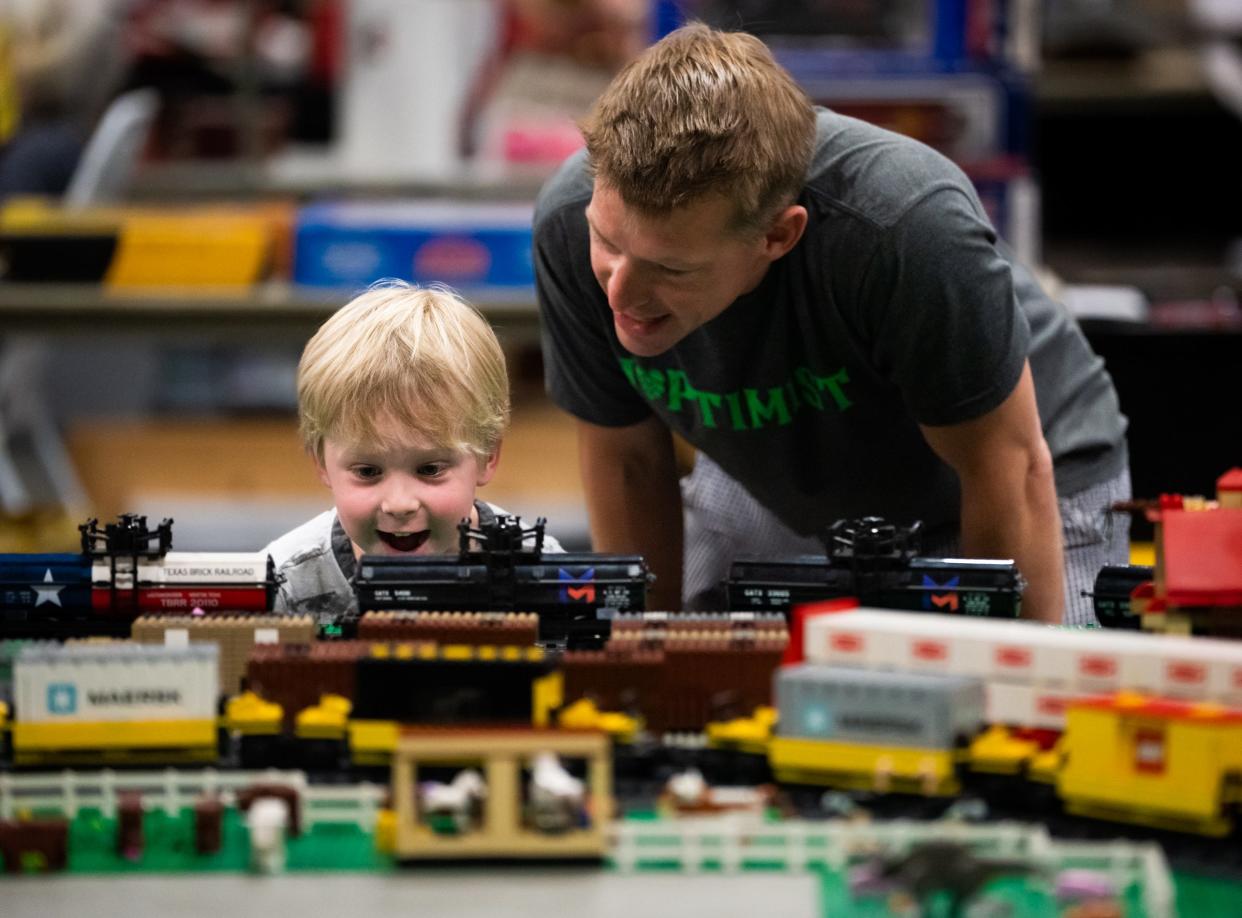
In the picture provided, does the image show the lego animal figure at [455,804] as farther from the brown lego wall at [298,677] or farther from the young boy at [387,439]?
the young boy at [387,439]

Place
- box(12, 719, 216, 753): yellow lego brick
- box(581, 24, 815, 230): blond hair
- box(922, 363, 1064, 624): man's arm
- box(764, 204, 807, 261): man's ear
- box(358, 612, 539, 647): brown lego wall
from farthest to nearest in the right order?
box(922, 363, 1064, 624): man's arm, box(764, 204, 807, 261): man's ear, box(581, 24, 815, 230): blond hair, box(358, 612, 539, 647): brown lego wall, box(12, 719, 216, 753): yellow lego brick

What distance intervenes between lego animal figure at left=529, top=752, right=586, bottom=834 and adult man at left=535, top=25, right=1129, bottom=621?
1.11 m

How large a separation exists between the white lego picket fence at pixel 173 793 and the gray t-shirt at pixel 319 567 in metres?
0.90

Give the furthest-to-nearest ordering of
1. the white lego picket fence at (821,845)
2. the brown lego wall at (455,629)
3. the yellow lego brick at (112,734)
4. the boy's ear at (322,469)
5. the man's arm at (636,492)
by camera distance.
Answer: the man's arm at (636,492)
the boy's ear at (322,469)
the brown lego wall at (455,629)
the yellow lego brick at (112,734)
the white lego picket fence at (821,845)

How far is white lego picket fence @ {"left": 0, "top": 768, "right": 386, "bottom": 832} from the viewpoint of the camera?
2512 millimetres

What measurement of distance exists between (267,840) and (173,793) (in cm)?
30

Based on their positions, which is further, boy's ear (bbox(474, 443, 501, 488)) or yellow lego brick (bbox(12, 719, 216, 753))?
boy's ear (bbox(474, 443, 501, 488))

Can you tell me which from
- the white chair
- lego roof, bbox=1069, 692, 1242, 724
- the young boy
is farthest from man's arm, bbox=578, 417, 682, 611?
the white chair

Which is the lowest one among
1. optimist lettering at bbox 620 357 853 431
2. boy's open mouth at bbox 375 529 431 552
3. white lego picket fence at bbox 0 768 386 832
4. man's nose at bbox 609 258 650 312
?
white lego picket fence at bbox 0 768 386 832

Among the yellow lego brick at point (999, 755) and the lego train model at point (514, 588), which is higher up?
the lego train model at point (514, 588)

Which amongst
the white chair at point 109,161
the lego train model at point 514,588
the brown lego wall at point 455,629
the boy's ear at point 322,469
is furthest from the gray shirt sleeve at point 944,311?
the white chair at point 109,161

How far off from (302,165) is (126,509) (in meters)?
2.14

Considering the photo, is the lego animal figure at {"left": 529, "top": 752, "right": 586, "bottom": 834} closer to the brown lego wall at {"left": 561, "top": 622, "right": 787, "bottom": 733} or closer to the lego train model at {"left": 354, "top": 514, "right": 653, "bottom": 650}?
the brown lego wall at {"left": 561, "top": 622, "right": 787, "bottom": 733}

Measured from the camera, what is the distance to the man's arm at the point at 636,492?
13.7 ft
